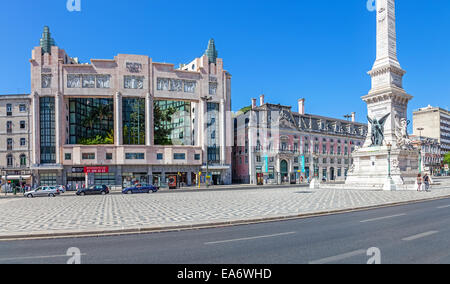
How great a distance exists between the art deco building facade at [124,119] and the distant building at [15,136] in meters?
2.23

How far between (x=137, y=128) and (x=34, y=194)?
3150 cm

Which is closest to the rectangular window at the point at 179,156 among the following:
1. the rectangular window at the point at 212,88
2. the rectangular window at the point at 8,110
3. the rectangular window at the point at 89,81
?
the rectangular window at the point at 212,88

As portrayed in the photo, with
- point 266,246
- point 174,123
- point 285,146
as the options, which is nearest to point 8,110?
point 174,123

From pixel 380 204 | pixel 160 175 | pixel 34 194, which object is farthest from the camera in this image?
pixel 160 175

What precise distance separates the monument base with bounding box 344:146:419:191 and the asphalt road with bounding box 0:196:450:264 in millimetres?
21805

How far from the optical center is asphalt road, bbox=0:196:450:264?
23.7 feet

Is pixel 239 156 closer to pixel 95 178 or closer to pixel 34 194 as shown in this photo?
pixel 95 178

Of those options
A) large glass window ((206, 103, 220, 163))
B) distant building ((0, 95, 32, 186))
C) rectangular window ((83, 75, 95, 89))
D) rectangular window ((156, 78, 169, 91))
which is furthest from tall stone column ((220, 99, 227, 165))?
distant building ((0, 95, 32, 186))

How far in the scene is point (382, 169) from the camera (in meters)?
33.1

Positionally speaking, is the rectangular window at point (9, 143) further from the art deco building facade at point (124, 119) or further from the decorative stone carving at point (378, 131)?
the decorative stone carving at point (378, 131)

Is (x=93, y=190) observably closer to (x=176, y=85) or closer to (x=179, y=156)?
(x=179, y=156)

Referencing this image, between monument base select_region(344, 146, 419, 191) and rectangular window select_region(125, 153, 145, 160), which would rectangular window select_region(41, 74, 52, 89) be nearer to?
rectangular window select_region(125, 153, 145, 160)
